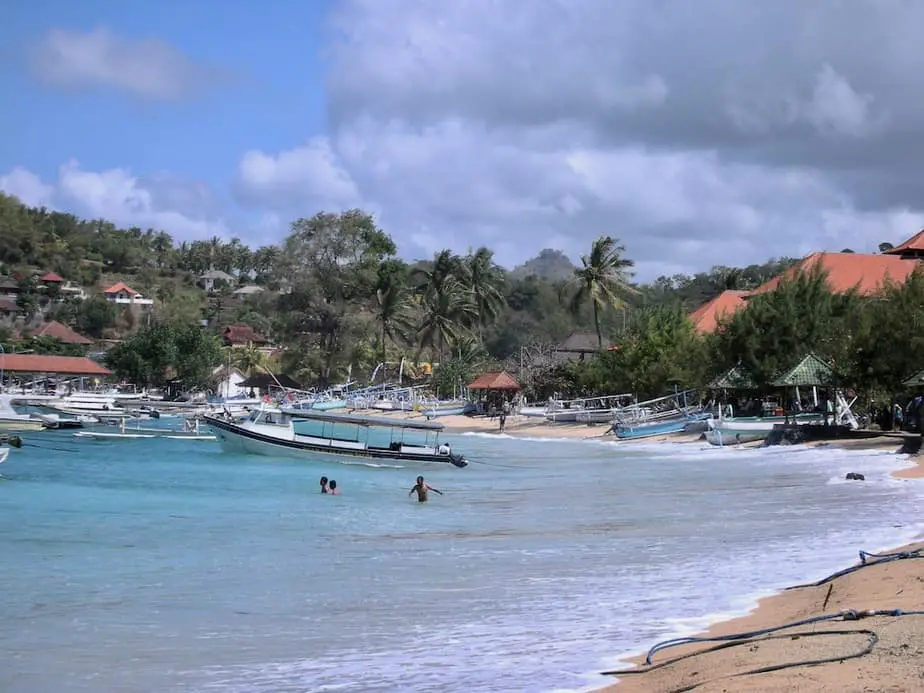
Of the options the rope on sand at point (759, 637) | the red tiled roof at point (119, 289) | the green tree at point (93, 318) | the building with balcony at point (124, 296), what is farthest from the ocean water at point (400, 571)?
the red tiled roof at point (119, 289)

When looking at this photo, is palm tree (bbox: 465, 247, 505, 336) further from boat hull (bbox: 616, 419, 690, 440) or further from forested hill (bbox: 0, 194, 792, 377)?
boat hull (bbox: 616, 419, 690, 440)

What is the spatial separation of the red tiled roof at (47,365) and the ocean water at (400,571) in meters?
48.8

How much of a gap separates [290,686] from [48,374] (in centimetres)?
7620

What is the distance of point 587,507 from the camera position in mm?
21906

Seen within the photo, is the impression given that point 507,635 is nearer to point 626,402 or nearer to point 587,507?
point 587,507

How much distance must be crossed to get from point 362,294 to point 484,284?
10.8m

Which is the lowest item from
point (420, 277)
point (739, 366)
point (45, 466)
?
point (45, 466)

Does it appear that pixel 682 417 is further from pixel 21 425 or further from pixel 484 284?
pixel 484 284

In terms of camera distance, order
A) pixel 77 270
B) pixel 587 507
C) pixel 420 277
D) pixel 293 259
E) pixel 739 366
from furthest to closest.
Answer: pixel 77 270, pixel 420 277, pixel 293 259, pixel 739 366, pixel 587 507

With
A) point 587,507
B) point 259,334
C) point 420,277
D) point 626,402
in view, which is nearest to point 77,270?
point 259,334

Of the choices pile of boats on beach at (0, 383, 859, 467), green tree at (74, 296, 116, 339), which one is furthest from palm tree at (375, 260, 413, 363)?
green tree at (74, 296, 116, 339)

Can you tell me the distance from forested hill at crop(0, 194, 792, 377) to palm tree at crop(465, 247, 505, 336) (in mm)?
106

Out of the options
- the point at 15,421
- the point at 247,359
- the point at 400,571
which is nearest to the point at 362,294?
the point at 247,359

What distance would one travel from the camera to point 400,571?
14312 mm
